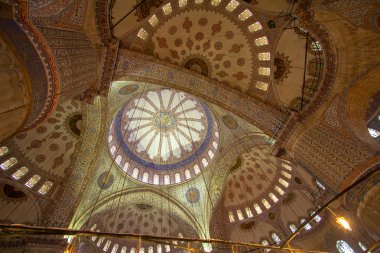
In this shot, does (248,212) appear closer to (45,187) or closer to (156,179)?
(156,179)

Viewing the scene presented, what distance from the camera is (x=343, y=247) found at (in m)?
10.6

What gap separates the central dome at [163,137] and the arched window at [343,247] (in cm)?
781

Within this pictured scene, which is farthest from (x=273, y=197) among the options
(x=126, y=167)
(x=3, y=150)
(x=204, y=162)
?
(x=3, y=150)

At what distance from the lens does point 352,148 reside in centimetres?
600

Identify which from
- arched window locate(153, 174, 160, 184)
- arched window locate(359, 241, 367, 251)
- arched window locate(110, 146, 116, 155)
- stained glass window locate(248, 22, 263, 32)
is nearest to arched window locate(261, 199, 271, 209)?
arched window locate(359, 241, 367, 251)

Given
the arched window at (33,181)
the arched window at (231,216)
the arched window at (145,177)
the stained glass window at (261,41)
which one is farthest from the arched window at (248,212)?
the arched window at (33,181)

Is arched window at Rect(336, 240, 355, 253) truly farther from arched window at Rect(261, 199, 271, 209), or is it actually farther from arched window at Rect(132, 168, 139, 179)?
arched window at Rect(132, 168, 139, 179)

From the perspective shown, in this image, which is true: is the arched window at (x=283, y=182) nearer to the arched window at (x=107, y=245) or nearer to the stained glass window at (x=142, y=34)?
the stained glass window at (x=142, y=34)

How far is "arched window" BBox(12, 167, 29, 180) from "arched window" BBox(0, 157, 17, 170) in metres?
0.41

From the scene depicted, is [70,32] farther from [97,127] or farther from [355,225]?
[355,225]

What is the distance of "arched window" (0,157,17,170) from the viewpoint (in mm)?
9445

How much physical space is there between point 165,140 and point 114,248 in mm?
8356

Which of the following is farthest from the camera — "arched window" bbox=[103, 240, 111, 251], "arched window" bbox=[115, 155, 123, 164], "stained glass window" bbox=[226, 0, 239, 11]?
"arched window" bbox=[103, 240, 111, 251]

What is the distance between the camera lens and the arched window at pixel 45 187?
10188mm
